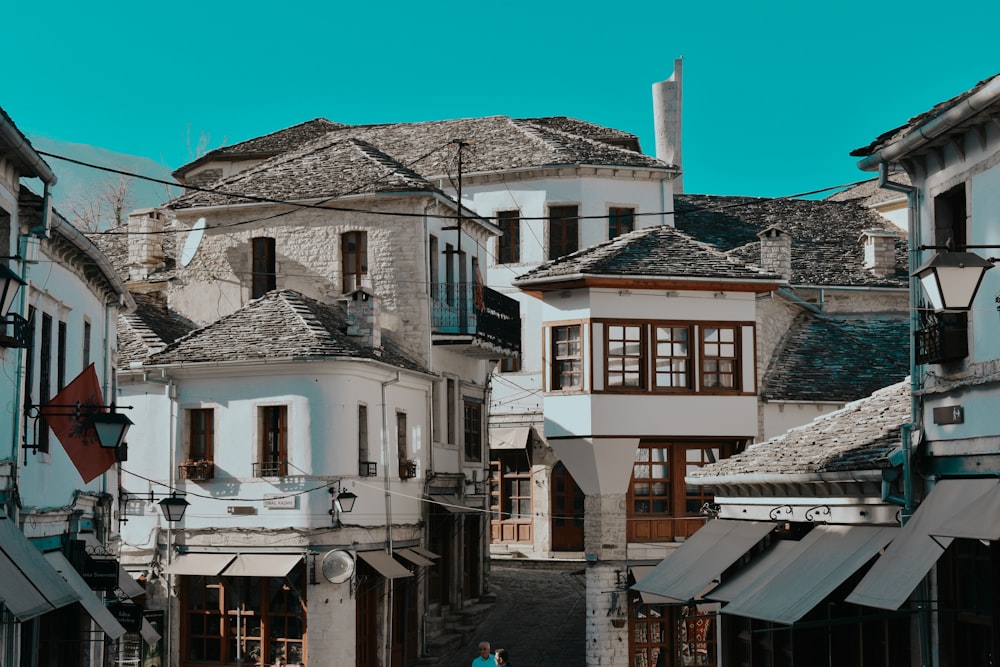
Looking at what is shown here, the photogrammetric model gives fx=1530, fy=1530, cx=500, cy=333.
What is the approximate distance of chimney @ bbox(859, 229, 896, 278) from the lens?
38.8 m

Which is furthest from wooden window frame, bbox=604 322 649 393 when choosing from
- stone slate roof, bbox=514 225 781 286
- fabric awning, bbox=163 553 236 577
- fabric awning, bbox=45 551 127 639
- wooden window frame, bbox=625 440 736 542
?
fabric awning, bbox=45 551 127 639

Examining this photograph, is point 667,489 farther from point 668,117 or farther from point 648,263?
point 668,117

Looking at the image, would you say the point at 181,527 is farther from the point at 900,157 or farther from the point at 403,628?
the point at 900,157

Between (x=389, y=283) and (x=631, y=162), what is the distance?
10.7 metres

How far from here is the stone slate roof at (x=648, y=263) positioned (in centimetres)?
3083

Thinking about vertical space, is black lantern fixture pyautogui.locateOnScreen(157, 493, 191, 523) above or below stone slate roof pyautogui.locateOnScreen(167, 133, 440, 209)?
below

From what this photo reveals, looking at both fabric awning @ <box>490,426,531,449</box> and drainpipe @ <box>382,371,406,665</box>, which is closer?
drainpipe @ <box>382,371,406,665</box>

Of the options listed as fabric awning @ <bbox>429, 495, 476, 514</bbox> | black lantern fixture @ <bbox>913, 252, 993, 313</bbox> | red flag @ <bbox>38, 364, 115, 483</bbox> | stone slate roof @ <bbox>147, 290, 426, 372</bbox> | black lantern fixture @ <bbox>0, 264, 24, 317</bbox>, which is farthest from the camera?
fabric awning @ <bbox>429, 495, 476, 514</bbox>

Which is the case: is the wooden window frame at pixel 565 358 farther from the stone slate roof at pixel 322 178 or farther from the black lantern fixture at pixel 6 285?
the black lantern fixture at pixel 6 285

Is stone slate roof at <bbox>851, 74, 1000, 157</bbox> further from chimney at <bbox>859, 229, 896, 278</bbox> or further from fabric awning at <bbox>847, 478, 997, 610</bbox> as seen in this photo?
chimney at <bbox>859, 229, 896, 278</bbox>

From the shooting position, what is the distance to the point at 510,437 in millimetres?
41250

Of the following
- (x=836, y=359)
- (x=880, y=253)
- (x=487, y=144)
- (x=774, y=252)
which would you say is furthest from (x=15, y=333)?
(x=487, y=144)

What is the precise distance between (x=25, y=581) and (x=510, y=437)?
26.6 m

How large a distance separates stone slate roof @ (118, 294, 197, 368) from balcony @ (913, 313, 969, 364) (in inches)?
803
